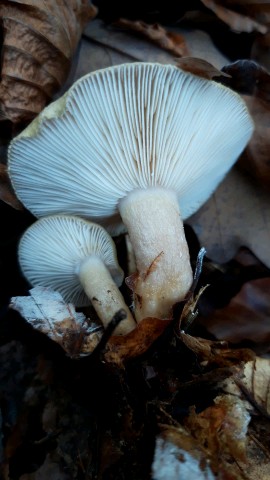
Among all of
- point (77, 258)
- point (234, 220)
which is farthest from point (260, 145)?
point (77, 258)

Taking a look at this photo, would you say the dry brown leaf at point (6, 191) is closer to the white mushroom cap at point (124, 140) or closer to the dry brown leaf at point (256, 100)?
the white mushroom cap at point (124, 140)

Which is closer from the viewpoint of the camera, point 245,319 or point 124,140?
point 124,140

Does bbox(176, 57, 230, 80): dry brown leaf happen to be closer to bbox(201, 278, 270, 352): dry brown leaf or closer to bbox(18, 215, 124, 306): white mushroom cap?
bbox(18, 215, 124, 306): white mushroom cap

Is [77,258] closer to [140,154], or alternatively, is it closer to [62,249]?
[62,249]

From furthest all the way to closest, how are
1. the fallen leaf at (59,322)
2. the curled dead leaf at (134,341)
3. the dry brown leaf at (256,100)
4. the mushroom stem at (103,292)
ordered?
the dry brown leaf at (256,100)
the mushroom stem at (103,292)
the fallen leaf at (59,322)
the curled dead leaf at (134,341)

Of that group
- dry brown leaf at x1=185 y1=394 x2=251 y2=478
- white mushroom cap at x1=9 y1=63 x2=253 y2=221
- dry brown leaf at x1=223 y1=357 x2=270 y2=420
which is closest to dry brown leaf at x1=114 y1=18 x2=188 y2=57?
white mushroom cap at x1=9 y1=63 x2=253 y2=221

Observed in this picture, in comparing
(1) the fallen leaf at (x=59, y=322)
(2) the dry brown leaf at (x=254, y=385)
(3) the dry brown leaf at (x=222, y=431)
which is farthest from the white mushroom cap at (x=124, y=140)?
(3) the dry brown leaf at (x=222, y=431)
